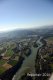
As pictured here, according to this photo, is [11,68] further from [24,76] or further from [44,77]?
[44,77]

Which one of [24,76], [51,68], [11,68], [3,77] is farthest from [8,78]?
[51,68]

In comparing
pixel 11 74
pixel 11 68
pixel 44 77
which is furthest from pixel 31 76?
pixel 11 68

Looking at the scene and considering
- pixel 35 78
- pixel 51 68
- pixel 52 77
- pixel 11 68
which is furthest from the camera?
pixel 11 68

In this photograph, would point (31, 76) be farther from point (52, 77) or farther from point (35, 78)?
point (52, 77)

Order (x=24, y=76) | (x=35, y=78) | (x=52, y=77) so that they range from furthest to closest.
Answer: (x=24, y=76)
(x=35, y=78)
(x=52, y=77)

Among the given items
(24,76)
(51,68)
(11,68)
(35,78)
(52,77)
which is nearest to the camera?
(52,77)

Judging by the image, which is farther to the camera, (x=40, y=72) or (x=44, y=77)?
(x=40, y=72)

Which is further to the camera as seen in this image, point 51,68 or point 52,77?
point 51,68

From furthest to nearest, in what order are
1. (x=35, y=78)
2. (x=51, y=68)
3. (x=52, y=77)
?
(x=51, y=68)
(x=35, y=78)
(x=52, y=77)
